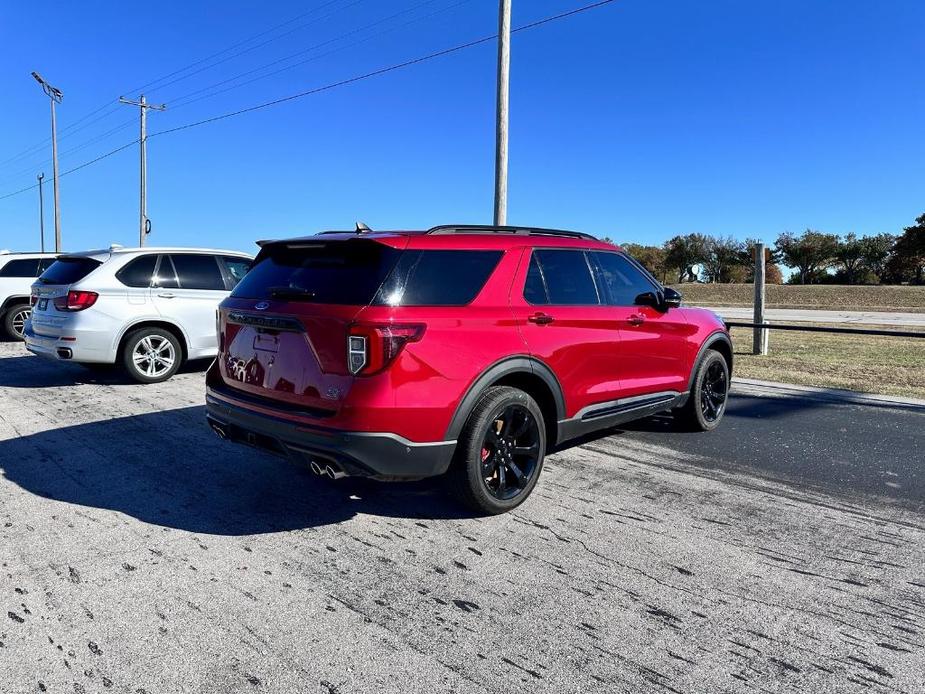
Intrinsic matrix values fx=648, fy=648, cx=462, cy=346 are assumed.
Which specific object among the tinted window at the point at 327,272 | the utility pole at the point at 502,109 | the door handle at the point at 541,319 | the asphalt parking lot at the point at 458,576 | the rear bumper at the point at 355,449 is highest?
the utility pole at the point at 502,109

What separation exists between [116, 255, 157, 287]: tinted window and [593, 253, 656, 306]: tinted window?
6176 mm

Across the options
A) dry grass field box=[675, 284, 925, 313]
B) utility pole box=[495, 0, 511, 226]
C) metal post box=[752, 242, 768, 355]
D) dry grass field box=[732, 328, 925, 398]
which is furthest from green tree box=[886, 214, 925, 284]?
utility pole box=[495, 0, 511, 226]

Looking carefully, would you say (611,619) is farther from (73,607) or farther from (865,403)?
(865,403)

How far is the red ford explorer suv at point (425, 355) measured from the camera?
3.36 metres

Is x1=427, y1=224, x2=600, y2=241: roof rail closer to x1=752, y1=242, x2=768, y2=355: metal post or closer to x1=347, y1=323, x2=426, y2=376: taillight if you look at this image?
x1=347, y1=323, x2=426, y2=376: taillight

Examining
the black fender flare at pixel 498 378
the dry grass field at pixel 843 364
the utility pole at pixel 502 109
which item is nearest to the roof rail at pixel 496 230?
the black fender flare at pixel 498 378

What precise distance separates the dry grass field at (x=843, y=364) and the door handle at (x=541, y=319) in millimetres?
6111

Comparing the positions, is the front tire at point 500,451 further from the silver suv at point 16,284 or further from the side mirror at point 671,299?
the silver suv at point 16,284

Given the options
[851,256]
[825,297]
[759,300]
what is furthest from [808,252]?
[759,300]

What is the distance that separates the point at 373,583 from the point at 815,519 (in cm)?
270

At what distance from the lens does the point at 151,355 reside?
330 inches

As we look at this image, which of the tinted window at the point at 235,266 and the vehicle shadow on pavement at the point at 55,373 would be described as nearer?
the vehicle shadow on pavement at the point at 55,373

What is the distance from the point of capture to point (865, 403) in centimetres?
747

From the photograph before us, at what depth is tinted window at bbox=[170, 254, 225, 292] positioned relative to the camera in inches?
344
